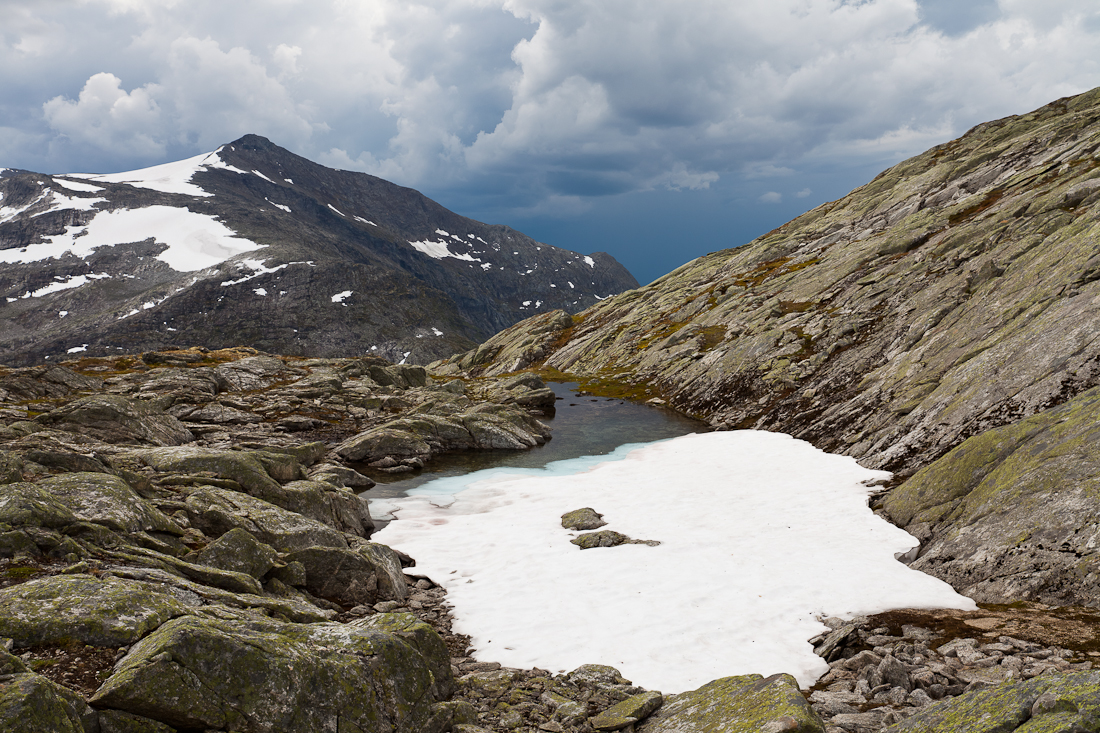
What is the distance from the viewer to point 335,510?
3088 centimetres

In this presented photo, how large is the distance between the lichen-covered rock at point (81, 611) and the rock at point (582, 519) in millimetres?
22322

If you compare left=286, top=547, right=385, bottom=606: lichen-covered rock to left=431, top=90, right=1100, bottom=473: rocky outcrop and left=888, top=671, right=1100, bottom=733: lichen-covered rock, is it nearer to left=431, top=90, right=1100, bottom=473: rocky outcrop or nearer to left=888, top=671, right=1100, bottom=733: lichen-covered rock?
left=888, top=671, right=1100, bottom=733: lichen-covered rock

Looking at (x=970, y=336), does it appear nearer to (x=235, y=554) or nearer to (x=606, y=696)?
(x=606, y=696)

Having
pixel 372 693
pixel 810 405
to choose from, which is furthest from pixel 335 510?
pixel 810 405

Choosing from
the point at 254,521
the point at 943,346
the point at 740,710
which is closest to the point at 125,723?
the point at 740,710

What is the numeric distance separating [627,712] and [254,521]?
674 inches

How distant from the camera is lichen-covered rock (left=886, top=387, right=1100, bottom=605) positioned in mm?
18969

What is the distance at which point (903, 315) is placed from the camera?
59.7 meters

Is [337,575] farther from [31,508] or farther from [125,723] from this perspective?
[125,723]

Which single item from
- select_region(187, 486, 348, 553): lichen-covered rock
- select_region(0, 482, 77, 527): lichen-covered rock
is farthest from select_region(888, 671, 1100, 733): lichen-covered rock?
select_region(187, 486, 348, 553): lichen-covered rock

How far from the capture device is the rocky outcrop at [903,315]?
34.6 m

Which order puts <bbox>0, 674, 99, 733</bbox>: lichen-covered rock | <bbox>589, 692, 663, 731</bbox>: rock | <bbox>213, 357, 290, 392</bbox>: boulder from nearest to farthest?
<bbox>0, 674, 99, 733</bbox>: lichen-covered rock < <bbox>589, 692, 663, 731</bbox>: rock < <bbox>213, 357, 290, 392</bbox>: boulder

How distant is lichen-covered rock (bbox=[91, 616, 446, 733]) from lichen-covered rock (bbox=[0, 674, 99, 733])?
0.82m

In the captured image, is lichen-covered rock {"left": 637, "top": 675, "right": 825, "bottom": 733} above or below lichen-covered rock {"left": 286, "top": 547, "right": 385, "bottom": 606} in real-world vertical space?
below
